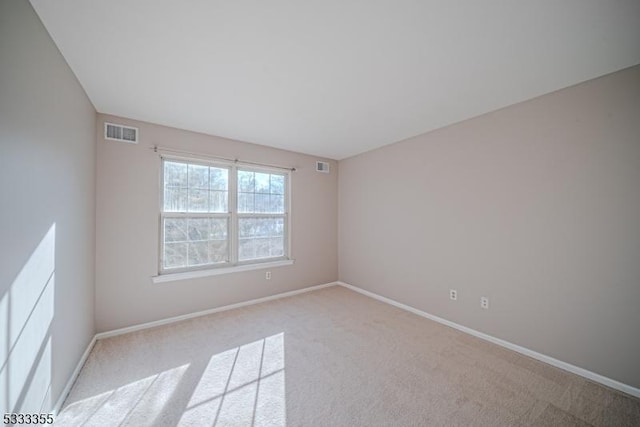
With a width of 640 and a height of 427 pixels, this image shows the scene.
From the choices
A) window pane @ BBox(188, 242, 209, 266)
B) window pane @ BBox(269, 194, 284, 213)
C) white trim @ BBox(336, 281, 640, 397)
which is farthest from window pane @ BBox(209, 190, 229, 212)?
white trim @ BBox(336, 281, 640, 397)

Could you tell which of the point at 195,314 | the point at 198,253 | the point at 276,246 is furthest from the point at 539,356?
the point at 198,253

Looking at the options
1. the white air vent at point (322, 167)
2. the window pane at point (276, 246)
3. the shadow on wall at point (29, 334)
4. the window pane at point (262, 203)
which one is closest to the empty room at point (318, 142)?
the shadow on wall at point (29, 334)

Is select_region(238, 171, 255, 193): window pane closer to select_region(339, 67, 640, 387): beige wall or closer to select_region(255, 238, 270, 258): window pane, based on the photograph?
select_region(255, 238, 270, 258): window pane

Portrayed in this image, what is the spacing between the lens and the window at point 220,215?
3.12 meters

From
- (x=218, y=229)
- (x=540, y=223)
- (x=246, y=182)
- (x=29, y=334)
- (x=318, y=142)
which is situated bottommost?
(x=29, y=334)

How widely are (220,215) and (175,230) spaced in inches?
23.1

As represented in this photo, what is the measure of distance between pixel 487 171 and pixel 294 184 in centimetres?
273

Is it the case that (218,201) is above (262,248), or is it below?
above

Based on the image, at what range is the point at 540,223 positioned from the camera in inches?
90.4

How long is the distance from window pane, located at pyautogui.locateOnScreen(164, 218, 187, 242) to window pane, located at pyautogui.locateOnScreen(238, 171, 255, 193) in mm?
920

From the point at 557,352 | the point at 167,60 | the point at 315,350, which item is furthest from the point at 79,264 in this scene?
the point at 557,352

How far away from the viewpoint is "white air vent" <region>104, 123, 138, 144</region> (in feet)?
8.80

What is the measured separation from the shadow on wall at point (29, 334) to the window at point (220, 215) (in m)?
1.53

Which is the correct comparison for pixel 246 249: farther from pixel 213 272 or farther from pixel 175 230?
pixel 175 230
